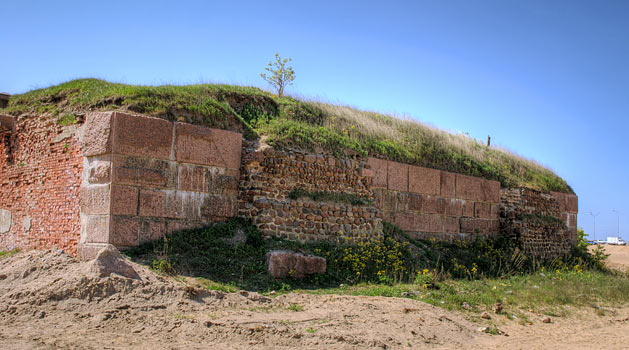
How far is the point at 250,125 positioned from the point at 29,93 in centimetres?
481

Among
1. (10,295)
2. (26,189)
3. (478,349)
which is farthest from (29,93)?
(478,349)

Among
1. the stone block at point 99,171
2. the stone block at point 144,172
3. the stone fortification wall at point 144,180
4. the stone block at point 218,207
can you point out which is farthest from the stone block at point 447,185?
the stone block at point 99,171

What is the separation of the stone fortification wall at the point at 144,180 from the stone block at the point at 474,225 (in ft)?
23.2

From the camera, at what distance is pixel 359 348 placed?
6.32 metres

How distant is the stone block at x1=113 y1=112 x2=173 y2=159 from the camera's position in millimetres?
8727

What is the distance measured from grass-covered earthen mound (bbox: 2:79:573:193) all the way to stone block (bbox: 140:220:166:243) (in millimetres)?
1964

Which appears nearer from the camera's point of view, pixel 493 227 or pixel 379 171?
pixel 379 171

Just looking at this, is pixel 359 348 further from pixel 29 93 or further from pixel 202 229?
pixel 29 93

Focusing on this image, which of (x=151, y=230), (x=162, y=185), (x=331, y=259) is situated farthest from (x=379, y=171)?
(x=151, y=230)

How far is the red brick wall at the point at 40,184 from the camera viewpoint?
9.22 meters

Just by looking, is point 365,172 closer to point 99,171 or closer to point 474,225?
point 474,225

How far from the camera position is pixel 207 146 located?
9.73 metres

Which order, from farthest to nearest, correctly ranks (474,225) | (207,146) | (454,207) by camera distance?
1. (474,225)
2. (454,207)
3. (207,146)

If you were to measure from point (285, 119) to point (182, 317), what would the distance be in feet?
19.5
